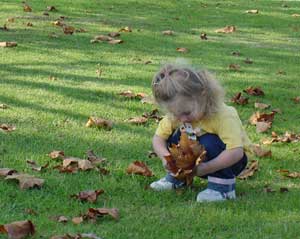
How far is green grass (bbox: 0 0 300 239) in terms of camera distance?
4137mm

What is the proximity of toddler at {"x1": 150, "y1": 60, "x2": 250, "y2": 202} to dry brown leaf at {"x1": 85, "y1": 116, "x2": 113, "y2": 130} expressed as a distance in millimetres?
1537

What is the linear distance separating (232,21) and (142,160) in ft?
30.1

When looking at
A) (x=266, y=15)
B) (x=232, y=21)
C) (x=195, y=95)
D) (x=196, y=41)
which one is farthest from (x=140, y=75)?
(x=266, y=15)

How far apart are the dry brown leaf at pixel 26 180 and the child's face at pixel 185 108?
35.2 inches

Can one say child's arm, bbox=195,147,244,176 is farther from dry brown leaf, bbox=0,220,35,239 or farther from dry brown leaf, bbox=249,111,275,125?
dry brown leaf, bbox=249,111,275,125

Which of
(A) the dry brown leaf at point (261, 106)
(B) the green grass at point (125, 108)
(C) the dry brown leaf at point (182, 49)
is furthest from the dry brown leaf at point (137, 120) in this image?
(C) the dry brown leaf at point (182, 49)

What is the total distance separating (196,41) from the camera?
11.4m

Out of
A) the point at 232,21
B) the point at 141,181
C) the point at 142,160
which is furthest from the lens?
the point at 232,21

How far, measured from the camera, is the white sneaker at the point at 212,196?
14.9ft

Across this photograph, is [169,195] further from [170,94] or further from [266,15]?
[266,15]

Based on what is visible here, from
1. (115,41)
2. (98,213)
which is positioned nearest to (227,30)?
(115,41)

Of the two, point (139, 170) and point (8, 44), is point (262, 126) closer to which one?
point (139, 170)

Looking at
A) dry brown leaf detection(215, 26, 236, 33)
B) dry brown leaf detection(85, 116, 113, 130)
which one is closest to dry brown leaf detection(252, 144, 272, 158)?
dry brown leaf detection(85, 116, 113, 130)

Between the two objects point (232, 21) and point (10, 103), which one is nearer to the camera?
point (10, 103)
